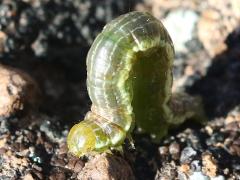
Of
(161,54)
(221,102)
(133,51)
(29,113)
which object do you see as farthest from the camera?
(221,102)

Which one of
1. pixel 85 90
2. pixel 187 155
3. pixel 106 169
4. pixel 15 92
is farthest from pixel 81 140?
pixel 85 90

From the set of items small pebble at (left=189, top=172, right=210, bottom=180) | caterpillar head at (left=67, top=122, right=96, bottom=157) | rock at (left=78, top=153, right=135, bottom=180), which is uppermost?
caterpillar head at (left=67, top=122, right=96, bottom=157)

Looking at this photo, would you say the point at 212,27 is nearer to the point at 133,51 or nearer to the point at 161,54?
the point at 161,54

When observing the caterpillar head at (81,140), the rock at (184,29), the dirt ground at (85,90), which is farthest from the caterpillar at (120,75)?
the rock at (184,29)

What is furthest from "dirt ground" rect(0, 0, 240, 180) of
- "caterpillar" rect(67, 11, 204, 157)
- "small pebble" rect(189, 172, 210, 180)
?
"caterpillar" rect(67, 11, 204, 157)

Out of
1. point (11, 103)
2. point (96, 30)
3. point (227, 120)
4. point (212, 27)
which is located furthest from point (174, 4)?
point (11, 103)

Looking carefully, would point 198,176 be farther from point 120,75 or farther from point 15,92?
point 15,92

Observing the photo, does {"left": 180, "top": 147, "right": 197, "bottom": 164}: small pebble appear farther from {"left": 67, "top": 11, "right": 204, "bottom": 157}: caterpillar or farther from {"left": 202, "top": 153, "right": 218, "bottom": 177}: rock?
{"left": 67, "top": 11, "right": 204, "bottom": 157}: caterpillar
